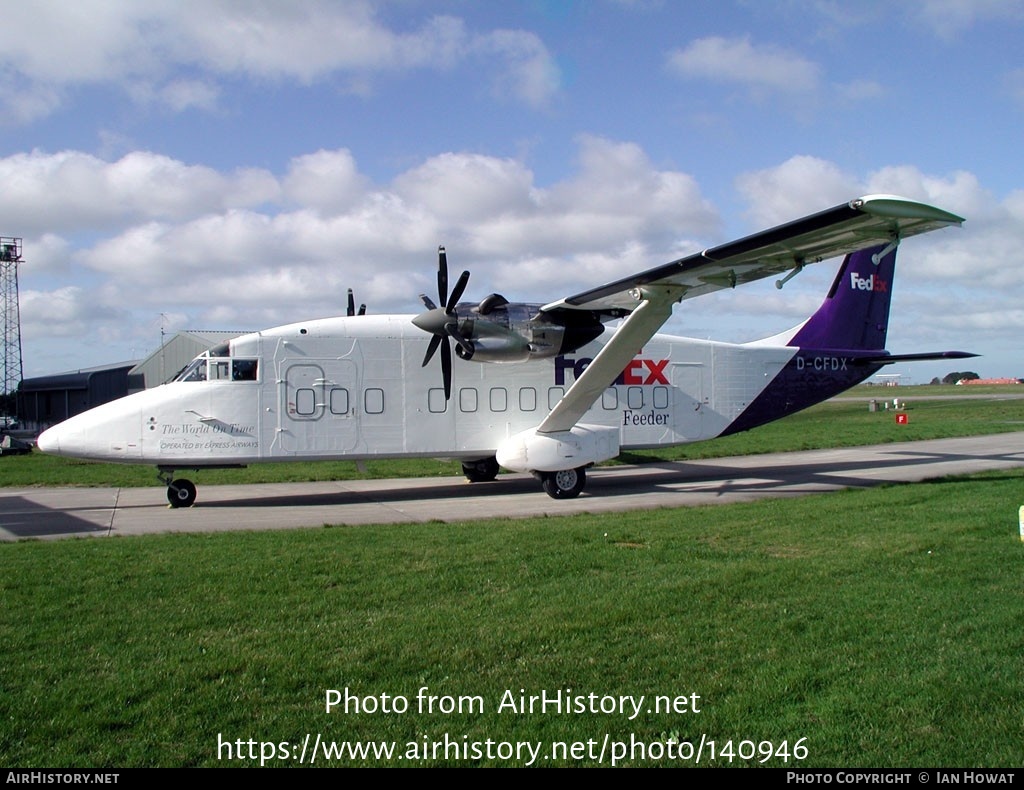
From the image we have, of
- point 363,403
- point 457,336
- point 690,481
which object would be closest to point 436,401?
point 363,403

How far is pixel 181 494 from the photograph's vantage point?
632 inches

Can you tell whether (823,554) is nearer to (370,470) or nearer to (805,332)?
(805,332)

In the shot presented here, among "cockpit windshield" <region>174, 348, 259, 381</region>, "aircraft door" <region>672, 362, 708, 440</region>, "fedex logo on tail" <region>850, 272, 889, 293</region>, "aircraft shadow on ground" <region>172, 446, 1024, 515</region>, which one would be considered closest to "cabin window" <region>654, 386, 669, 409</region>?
"aircraft door" <region>672, 362, 708, 440</region>

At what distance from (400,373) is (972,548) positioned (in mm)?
11631

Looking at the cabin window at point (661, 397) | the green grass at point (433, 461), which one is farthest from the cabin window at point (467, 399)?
the cabin window at point (661, 397)

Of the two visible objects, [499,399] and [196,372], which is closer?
[196,372]

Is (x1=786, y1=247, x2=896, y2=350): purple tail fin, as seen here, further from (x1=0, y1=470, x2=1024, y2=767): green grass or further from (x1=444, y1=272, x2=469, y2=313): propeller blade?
(x1=0, y1=470, x2=1024, y2=767): green grass

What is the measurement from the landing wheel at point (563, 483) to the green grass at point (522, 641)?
22.4 ft

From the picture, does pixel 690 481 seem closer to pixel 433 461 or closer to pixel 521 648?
pixel 433 461

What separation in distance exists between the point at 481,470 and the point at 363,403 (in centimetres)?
429

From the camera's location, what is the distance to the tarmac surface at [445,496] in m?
13.8

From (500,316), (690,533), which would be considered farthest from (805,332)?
(690,533)

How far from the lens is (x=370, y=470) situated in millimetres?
22891

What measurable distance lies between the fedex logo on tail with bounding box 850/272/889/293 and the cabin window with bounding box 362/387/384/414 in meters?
13.4
